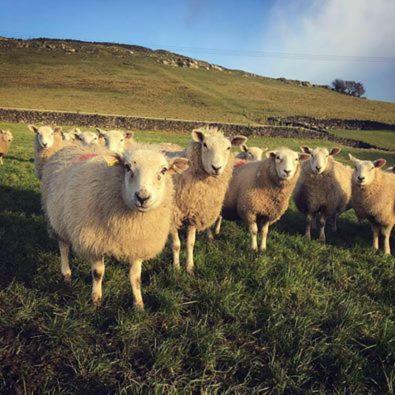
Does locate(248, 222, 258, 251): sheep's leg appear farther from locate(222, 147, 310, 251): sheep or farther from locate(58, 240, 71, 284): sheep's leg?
locate(58, 240, 71, 284): sheep's leg

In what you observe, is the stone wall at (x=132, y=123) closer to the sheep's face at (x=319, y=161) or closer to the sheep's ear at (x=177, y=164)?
the sheep's face at (x=319, y=161)

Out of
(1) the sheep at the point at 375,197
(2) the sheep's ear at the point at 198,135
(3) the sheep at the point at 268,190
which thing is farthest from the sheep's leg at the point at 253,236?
(1) the sheep at the point at 375,197

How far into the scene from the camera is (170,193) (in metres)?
4.19

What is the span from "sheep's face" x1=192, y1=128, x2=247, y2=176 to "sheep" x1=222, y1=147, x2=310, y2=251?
1489 millimetres

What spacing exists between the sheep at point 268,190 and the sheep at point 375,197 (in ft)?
4.97

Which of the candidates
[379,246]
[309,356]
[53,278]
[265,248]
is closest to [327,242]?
[379,246]

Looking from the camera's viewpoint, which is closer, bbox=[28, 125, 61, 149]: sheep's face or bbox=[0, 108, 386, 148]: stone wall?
bbox=[28, 125, 61, 149]: sheep's face

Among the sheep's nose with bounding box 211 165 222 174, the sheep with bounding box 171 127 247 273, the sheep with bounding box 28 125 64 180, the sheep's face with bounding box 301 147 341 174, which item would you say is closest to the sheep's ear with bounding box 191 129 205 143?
the sheep with bounding box 171 127 247 273

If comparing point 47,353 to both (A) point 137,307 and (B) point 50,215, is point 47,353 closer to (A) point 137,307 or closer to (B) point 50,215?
(A) point 137,307

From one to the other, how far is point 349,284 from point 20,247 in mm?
4674

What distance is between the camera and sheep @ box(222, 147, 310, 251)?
6277mm

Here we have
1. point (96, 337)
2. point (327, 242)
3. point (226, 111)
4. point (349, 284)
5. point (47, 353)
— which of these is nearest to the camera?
point (47, 353)

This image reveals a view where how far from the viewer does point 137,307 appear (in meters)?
3.70

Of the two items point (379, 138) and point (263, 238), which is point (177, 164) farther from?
point (379, 138)
